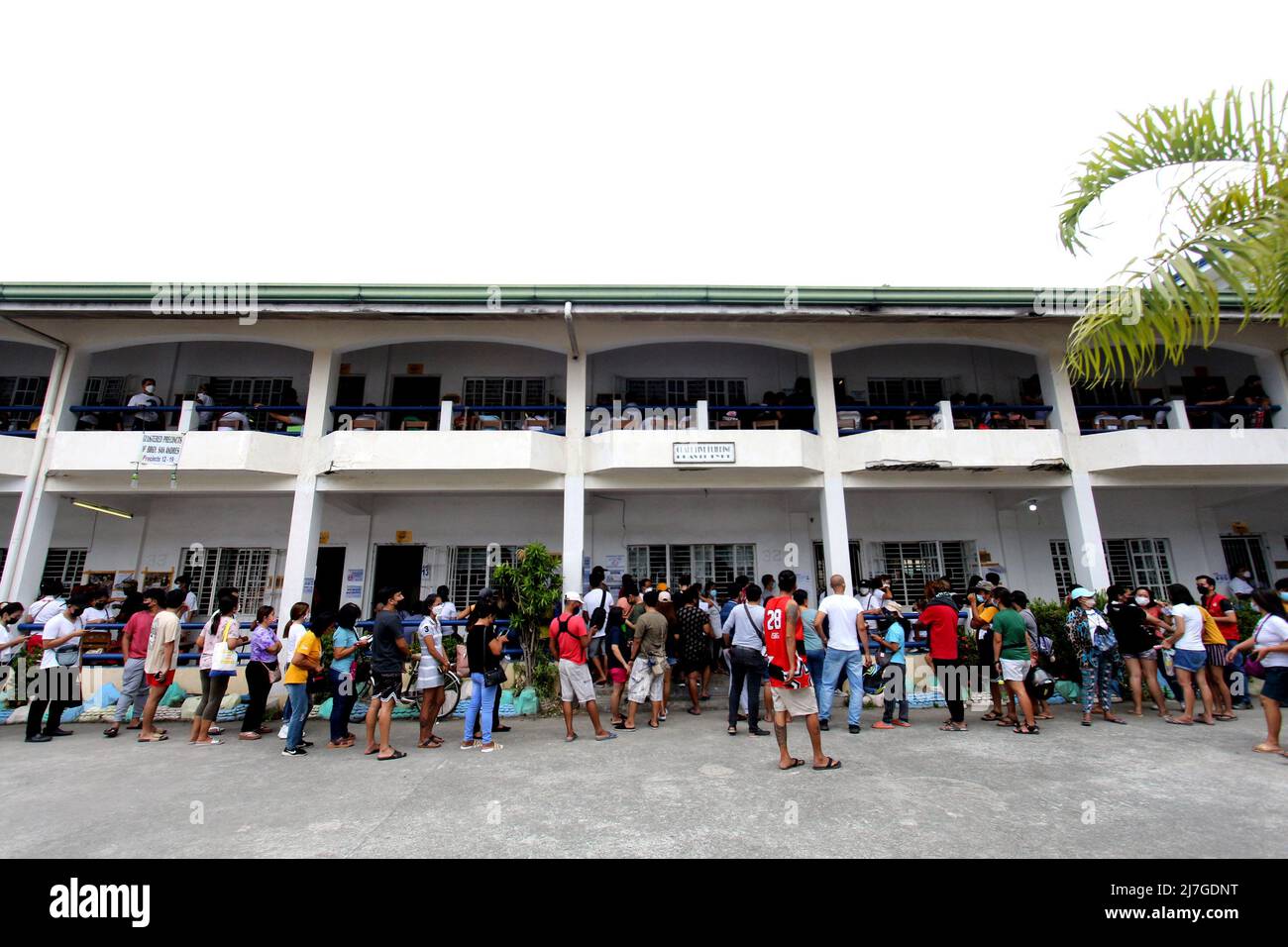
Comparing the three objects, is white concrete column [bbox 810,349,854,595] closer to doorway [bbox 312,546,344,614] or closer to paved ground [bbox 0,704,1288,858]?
paved ground [bbox 0,704,1288,858]

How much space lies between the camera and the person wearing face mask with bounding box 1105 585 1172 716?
7324 mm

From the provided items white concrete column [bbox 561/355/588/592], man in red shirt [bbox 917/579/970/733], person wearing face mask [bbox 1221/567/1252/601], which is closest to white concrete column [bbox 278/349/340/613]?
white concrete column [bbox 561/355/588/592]

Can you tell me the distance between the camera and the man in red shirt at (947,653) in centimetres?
709

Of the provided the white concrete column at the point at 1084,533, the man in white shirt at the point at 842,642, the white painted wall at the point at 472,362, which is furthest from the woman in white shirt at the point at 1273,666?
the white painted wall at the point at 472,362

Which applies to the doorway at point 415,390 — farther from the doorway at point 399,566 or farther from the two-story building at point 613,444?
the doorway at point 399,566

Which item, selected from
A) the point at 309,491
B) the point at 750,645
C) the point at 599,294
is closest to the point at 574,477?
the point at 599,294

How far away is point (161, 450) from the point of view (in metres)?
10.6

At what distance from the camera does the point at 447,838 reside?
3986 mm

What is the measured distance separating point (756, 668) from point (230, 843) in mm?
4830

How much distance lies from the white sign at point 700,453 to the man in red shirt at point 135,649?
7442mm

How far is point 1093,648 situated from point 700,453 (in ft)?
19.9

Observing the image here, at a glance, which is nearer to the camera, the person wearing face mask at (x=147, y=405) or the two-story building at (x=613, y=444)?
the two-story building at (x=613, y=444)

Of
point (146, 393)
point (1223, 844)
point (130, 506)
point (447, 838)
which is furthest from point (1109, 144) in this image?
point (130, 506)

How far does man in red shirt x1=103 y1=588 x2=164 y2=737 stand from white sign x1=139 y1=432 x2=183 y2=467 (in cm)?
389
